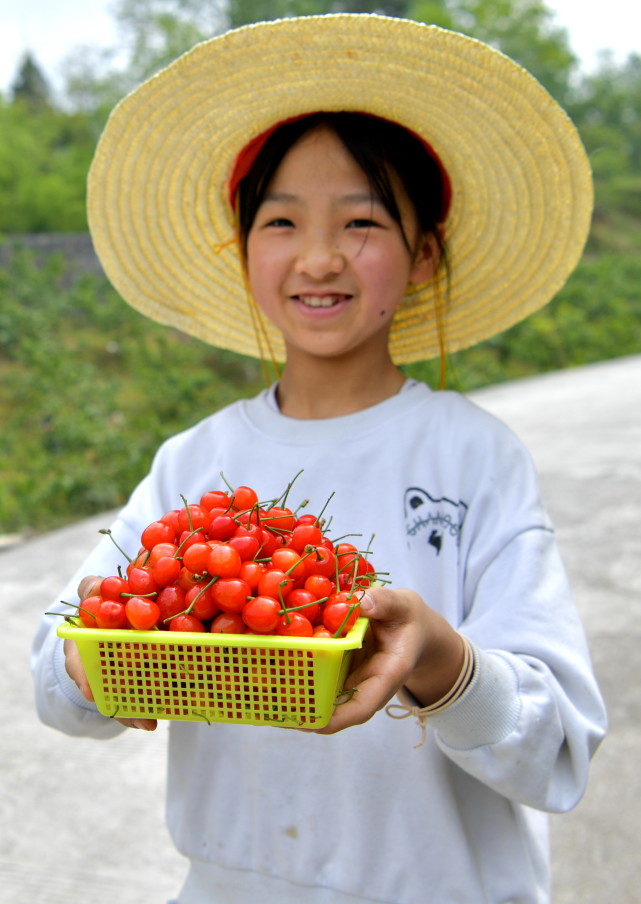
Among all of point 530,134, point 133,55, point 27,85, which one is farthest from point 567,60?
point 530,134

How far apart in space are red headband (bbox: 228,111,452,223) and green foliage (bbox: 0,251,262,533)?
3921 mm

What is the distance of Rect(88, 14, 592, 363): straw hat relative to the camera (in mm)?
1345

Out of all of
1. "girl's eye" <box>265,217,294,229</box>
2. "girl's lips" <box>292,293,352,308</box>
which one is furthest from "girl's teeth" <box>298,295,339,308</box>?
"girl's eye" <box>265,217,294,229</box>

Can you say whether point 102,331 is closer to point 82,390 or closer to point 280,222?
point 82,390

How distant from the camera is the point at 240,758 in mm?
1277

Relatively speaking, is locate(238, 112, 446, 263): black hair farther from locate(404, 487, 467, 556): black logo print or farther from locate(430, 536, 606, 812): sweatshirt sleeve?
locate(430, 536, 606, 812): sweatshirt sleeve

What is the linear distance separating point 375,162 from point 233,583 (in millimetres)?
709

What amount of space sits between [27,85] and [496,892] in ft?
94.9

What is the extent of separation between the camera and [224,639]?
2.85ft

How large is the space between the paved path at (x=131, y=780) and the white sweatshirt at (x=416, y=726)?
1088 millimetres

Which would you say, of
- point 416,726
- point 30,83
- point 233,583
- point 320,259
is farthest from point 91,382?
point 30,83

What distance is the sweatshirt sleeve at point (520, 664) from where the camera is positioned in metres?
1.08

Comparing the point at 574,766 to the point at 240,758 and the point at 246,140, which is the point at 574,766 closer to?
the point at 240,758

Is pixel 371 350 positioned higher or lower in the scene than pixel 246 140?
lower
